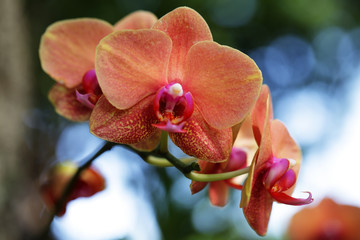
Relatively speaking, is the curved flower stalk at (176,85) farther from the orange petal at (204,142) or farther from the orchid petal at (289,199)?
the orchid petal at (289,199)

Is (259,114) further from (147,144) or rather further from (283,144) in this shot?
(147,144)

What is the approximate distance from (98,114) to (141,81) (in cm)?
10

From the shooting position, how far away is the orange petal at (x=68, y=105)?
2.64ft

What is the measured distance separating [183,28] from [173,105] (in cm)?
14

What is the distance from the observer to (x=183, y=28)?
0.65 meters

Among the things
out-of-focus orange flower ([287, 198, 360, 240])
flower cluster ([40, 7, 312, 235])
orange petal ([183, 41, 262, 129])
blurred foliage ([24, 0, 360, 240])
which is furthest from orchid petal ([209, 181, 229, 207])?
blurred foliage ([24, 0, 360, 240])

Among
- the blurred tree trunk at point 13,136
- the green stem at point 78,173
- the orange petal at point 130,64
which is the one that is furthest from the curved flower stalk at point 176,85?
the blurred tree trunk at point 13,136

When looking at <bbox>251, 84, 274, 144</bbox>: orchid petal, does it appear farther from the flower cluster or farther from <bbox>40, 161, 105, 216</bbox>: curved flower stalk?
<bbox>40, 161, 105, 216</bbox>: curved flower stalk

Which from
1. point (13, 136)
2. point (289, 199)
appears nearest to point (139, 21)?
point (289, 199)

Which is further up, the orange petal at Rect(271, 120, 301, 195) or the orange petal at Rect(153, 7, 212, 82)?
the orange petal at Rect(153, 7, 212, 82)

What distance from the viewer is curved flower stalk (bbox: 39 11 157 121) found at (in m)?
0.80

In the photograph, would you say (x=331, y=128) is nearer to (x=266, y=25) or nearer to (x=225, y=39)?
(x=266, y=25)

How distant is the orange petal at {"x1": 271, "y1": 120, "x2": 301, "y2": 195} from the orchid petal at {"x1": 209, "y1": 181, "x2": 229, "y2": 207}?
0.14 m

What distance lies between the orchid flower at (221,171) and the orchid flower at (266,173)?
0.08 meters
